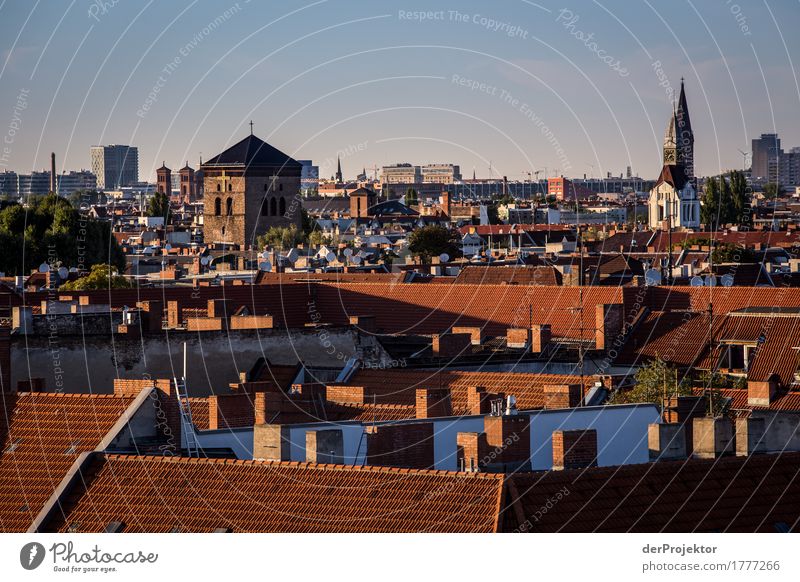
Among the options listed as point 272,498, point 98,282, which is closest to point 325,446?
point 272,498

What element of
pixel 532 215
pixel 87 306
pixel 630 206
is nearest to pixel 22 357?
pixel 87 306

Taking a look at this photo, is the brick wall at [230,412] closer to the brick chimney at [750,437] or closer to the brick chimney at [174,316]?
the brick chimney at [750,437]

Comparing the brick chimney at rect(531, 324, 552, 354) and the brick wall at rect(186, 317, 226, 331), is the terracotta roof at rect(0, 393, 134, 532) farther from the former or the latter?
the brick chimney at rect(531, 324, 552, 354)

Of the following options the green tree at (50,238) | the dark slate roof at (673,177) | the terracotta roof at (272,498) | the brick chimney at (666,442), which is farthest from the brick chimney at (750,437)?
the dark slate roof at (673,177)

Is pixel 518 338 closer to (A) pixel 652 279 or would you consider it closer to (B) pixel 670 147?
(A) pixel 652 279

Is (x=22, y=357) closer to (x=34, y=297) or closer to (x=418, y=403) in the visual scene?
(x=418, y=403)

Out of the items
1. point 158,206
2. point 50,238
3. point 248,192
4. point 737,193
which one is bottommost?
point 158,206

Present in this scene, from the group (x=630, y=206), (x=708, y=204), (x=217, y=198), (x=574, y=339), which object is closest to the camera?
(x=574, y=339)
